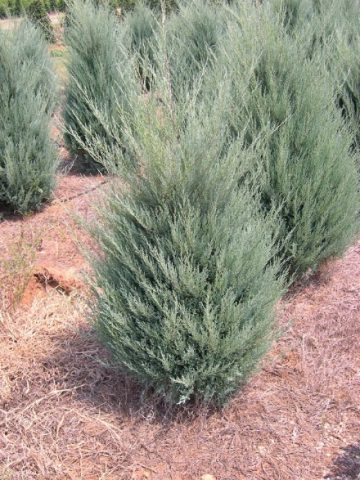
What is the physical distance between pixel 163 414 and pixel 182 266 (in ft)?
2.64

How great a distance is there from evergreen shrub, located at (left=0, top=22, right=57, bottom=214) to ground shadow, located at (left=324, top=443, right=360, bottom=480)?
13.0 feet

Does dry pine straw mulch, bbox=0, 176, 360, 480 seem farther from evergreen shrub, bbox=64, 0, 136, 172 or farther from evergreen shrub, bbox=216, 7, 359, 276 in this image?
evergreen shrub, bbox=64, 0, 136, 172

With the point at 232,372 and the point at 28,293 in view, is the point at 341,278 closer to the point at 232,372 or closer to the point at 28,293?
the point at 232,372

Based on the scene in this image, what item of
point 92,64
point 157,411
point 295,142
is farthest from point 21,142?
point 157,411

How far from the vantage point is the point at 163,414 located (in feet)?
9.02

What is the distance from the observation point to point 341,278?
3.95 metres

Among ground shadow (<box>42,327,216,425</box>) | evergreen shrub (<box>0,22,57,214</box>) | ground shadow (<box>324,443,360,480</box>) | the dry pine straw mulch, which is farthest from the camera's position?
evergreen shrub (<box>0,22,57,214</box>)

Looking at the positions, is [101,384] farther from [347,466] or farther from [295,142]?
[295,142]

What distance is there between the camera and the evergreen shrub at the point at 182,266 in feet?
7.88

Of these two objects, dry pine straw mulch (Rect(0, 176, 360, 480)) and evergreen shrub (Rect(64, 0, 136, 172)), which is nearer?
dry pine straw mulch (Rect(0, 176, 360, 480))

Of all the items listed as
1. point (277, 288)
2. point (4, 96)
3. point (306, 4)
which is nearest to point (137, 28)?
point (306, 4)

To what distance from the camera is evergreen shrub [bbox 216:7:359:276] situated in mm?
3572

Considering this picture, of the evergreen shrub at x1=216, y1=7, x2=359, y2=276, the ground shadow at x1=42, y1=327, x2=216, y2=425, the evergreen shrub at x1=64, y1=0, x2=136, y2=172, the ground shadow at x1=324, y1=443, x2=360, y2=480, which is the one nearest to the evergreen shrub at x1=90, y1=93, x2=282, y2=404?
the ground shadow at x1=42, y1=327, x2=216, y2=425

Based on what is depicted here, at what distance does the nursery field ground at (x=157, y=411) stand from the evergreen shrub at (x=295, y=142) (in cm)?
47
